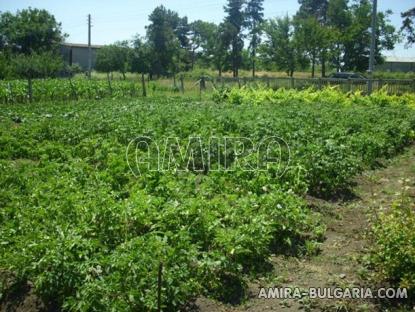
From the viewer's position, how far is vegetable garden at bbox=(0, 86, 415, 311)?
398 centimetres

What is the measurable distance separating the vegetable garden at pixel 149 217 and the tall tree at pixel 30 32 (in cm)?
5173

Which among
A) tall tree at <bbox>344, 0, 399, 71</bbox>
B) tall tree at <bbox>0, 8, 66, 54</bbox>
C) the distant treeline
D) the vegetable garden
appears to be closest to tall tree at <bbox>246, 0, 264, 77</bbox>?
the distant treeline

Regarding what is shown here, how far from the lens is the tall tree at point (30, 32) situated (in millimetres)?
56062

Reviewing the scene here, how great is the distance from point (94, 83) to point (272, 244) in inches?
916

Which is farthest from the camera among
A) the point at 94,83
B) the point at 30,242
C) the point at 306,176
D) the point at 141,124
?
the point at 94,83

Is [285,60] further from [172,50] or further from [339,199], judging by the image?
[339,199]

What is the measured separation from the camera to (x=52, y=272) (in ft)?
13.0

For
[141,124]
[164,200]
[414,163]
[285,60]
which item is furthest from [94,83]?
[285,60]

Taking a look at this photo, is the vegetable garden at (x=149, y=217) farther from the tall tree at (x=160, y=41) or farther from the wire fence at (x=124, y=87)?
the tall tree at (x=160, y=41)

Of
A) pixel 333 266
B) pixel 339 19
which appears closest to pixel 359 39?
pixel 339 19

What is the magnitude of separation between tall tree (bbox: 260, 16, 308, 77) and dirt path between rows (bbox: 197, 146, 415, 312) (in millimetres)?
41099

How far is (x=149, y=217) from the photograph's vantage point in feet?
16.9

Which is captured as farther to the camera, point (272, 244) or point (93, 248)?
point (272, 244)

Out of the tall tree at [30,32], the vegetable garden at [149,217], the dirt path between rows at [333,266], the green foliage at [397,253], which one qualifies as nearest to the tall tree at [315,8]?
the tall tree at [30,32]
